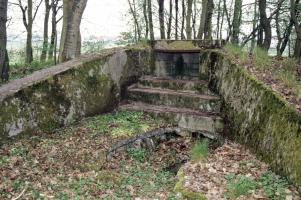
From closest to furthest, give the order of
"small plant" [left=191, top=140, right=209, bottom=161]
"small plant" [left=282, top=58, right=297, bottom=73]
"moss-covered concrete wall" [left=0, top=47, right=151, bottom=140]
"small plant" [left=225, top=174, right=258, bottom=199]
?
1. "small plant" [left=225, top=174, right=258, bottom=199]
2. "small plant" [left=191, top=140, right=209, bottom=161]
3. "moss-covered concrete wall" [left=0, top=47, right=151, bottom=140]
4. "small plant" [left=282, top=58, right=297, bottom=73]

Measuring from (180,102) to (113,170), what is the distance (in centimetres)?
343

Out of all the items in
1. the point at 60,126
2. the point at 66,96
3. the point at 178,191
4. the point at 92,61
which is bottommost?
the point at 178,191

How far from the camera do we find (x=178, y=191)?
5.35m

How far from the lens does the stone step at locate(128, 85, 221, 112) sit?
28.8ft

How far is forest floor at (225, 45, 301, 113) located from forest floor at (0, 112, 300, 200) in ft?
4.27

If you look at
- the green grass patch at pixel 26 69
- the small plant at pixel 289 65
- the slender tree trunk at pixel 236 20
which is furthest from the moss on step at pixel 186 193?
the slender tree trunk at pixel 236 20

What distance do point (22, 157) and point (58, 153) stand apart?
2.14 ft

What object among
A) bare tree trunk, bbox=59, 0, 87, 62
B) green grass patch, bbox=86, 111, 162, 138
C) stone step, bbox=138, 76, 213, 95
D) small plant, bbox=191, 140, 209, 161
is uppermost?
bare tree trunk, bbox=59, 0, 87, 62

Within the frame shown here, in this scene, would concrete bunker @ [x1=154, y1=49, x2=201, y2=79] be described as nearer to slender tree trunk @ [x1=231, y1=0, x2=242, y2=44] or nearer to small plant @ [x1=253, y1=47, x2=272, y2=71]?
small plant @ [x1=253, y1=47, x2=272, y2=71]

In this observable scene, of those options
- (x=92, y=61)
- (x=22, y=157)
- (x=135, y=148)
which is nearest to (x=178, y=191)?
(x=135, y=148)

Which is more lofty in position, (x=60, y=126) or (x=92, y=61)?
(x=92, y=61)

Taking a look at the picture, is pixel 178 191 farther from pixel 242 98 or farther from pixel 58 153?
pixel 242 98

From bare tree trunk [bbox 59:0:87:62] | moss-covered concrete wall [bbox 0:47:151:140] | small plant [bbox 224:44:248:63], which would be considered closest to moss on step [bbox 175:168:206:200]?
moss-covered concrete wall [bbox 0:47:151:140]

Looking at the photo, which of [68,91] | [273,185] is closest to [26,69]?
[68,91]
